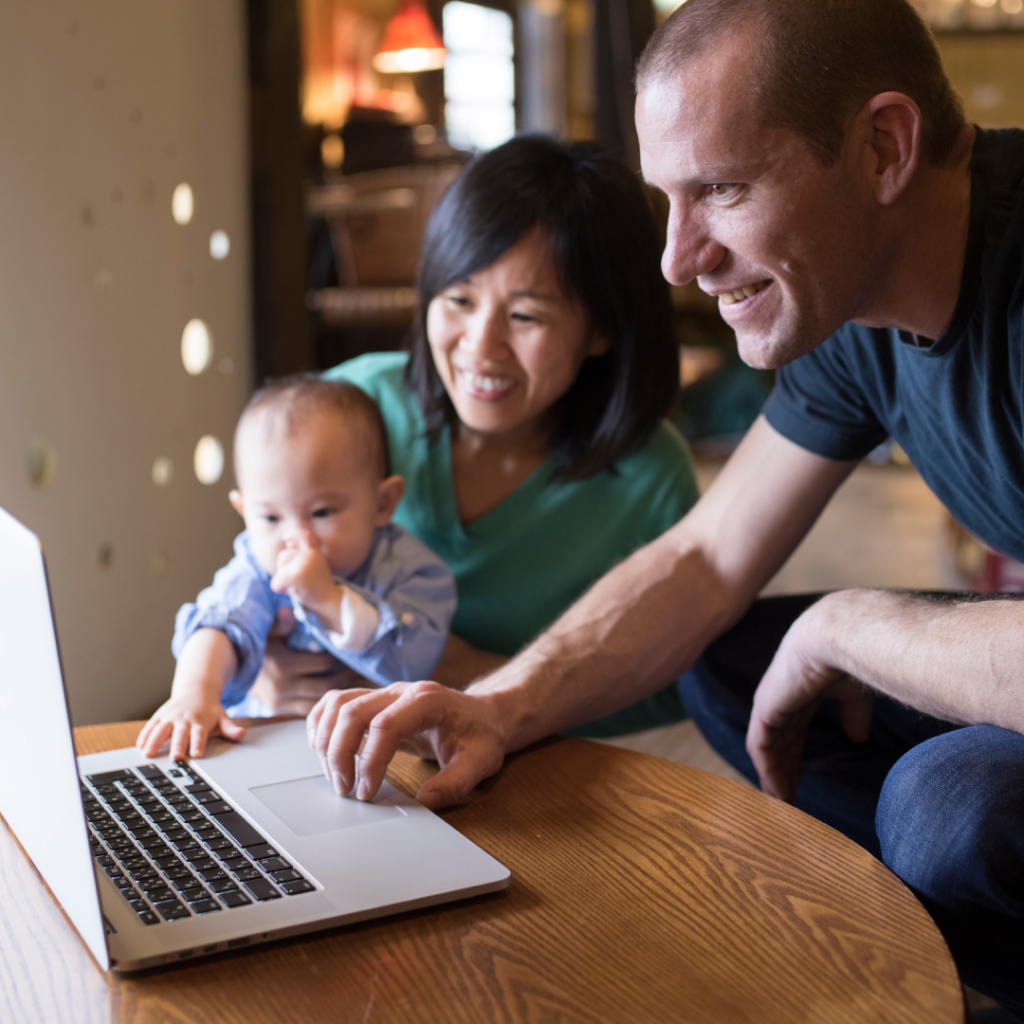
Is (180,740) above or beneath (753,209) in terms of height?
beneath

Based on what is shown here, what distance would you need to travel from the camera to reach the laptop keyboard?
0.69 metres

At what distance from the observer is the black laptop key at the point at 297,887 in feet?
2.30

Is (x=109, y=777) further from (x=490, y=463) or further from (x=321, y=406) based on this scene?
(x=490, y=463)

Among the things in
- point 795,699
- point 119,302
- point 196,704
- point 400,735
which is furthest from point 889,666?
point 119,302

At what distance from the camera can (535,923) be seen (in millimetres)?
690

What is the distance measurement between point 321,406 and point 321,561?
21cm

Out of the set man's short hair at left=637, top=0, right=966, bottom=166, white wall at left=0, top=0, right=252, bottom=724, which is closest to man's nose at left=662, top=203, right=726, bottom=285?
man's short hair at left=637, top=0, right=966, bottom=166

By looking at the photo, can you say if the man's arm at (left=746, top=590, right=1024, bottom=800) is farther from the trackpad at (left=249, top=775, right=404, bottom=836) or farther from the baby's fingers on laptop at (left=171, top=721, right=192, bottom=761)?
the baby's fingers on laptop at (left=171, top=721, right=192, bottom=761)

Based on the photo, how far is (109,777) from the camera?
89 cm

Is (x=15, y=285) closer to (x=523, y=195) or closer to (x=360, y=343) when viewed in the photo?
(x=523, y=195)

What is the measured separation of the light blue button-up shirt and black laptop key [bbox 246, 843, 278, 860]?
1.51 ft

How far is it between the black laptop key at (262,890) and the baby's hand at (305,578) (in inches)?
21.3

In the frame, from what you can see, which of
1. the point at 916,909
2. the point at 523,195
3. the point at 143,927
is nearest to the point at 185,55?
the point at 523,195

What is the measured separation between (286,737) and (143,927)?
350 millimetres
